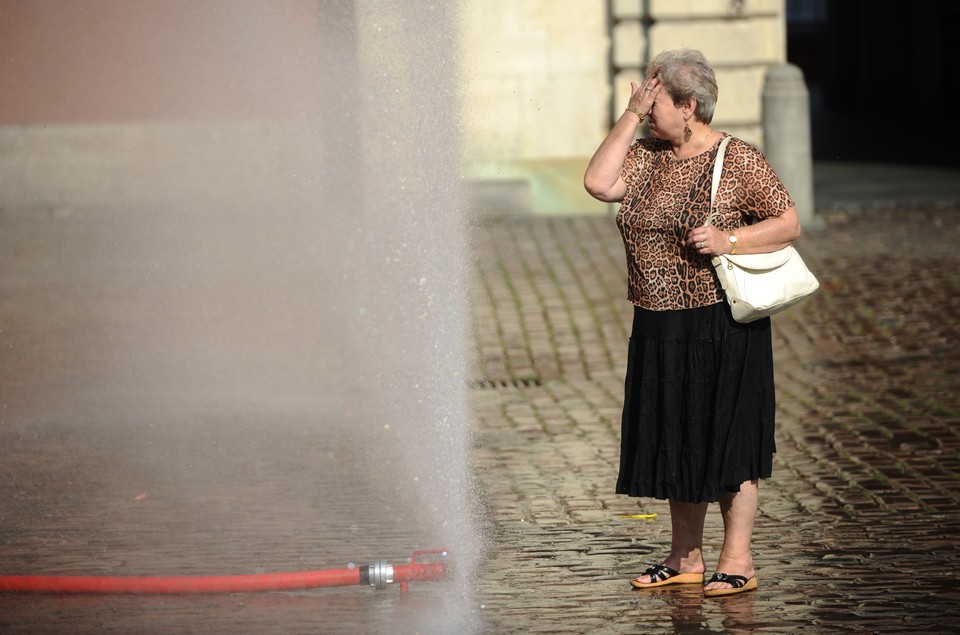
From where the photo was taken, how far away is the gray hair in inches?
195

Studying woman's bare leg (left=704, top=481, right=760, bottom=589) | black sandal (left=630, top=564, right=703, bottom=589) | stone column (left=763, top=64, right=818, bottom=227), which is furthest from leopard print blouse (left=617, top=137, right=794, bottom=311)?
stone column (left=763, top=64, right=818, bottom=227)

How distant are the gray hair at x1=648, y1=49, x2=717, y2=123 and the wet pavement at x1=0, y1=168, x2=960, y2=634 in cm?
168

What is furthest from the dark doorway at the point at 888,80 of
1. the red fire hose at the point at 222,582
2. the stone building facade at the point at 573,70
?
the red fire hose at the point at 222,582

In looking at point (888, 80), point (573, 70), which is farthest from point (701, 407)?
point (888, 80)

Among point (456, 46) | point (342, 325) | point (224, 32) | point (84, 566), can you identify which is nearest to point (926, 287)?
point (342, 325)

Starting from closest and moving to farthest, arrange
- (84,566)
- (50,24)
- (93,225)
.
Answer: (84,566), (50,24), (93,225)

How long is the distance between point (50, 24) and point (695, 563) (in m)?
5.79

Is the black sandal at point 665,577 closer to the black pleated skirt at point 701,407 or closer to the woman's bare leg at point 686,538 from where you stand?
the woman's bare leg at point 686,538

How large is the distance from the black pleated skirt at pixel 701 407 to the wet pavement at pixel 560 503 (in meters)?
0.41

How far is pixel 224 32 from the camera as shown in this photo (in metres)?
9.56

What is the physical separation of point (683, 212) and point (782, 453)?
8.19 feet

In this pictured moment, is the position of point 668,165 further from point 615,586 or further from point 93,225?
point 93,225

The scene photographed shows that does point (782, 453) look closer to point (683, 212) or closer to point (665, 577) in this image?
point (665, 577)

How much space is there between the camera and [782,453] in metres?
7.19
